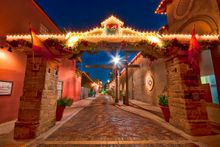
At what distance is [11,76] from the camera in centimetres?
625

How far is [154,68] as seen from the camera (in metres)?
11.9

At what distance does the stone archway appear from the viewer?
453 centimetres

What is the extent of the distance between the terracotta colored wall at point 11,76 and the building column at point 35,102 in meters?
2.17

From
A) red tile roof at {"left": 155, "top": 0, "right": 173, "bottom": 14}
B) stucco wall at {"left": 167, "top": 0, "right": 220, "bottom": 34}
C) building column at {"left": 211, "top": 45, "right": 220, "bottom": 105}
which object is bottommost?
building column at {"left": 211, "top": 45, "right": 220, "bottom": 105}

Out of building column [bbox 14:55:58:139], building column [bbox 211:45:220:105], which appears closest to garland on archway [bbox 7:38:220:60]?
building column [bbox 211:45:220:105]

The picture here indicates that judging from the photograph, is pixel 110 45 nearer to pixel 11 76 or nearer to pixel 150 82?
pixel 11 76

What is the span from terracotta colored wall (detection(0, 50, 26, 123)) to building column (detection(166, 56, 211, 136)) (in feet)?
27.9

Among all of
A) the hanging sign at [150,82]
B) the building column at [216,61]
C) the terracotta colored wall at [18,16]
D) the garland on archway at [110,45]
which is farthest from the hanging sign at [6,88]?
the hanging sign at [150,82]

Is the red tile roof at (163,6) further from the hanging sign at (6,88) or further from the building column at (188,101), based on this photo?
the hanging sign at (6,88)

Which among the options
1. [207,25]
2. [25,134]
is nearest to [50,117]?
[25,134]

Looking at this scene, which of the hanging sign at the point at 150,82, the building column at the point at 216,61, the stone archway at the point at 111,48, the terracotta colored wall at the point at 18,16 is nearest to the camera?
the stone archway at the point at 111,48

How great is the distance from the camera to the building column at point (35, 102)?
427 cm

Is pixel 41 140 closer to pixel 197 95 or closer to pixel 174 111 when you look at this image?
pixel 174 111

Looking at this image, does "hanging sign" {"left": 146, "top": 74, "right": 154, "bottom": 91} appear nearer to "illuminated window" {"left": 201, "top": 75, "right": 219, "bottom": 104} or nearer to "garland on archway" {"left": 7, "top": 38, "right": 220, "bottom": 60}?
"illuminated window" {"left": 201, "top": 75, "right": 219, "bottom": 104}
